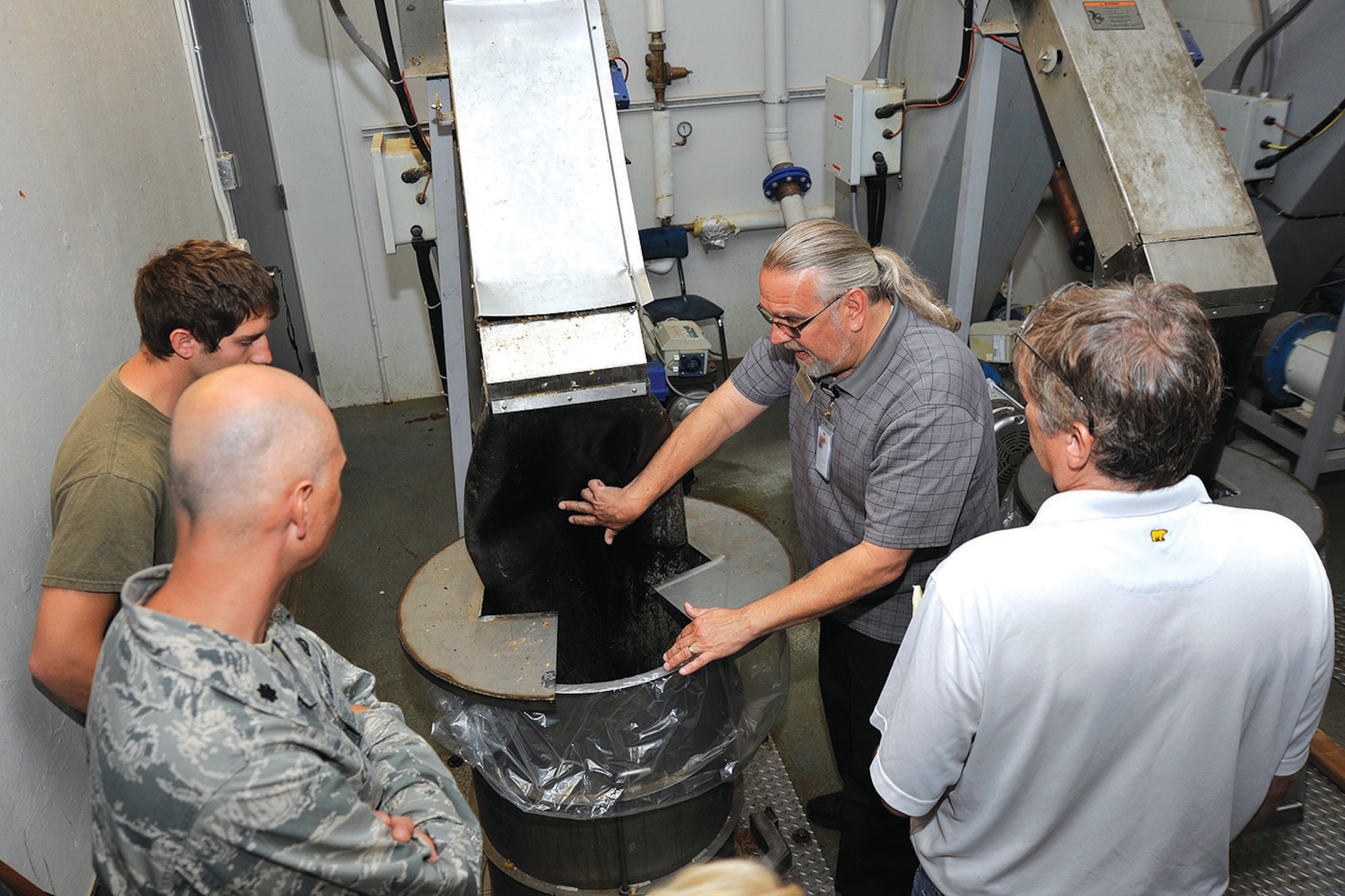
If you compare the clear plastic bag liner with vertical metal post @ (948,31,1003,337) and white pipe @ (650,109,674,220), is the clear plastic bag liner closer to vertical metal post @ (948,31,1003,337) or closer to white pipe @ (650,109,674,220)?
vertical metal post @ (948,31,1003,337)

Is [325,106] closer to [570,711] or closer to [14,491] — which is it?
Result: [14,491]

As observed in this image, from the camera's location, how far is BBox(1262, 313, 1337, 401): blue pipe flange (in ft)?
9.01

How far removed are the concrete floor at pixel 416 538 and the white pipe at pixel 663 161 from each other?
0.98 meters

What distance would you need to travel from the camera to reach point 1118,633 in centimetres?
87

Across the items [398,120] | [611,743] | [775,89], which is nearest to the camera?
[611,743]

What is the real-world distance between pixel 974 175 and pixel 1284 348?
116 centimetres

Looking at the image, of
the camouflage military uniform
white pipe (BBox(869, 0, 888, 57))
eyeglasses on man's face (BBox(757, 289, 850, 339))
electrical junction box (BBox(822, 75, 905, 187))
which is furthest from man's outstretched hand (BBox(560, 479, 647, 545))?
white pipe (BBox(869, 0, 888, 57))

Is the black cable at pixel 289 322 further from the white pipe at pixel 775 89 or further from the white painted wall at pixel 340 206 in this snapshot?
the white pipe at pixel 775 89

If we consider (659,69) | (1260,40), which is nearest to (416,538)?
(659,69)

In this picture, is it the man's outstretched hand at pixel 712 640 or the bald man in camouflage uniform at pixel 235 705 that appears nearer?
the bald man in camouflage uniform at pixel 235 705

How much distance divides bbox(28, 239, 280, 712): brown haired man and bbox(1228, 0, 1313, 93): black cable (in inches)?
101

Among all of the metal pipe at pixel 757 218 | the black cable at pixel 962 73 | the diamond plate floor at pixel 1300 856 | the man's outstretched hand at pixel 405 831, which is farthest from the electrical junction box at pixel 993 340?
the man's outstretched hand at pixel 405 831

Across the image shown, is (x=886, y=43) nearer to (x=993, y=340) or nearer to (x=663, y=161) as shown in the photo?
(x=993, y=340)

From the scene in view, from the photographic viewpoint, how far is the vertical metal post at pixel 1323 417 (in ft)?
8.27
